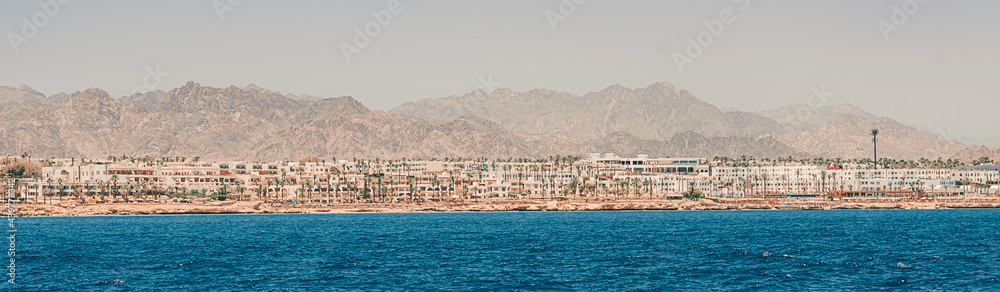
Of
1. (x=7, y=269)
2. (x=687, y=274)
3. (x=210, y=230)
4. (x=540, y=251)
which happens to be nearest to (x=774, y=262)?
(x=687, y=274)

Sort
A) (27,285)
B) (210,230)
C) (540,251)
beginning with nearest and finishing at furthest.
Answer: (27,285), (540,251), (210,230)

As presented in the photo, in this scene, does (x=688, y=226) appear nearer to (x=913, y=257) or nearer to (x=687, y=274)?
(x=913, y=257)

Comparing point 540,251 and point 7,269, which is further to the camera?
point 540,251

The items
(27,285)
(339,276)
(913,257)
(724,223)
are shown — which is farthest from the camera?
(724,223)

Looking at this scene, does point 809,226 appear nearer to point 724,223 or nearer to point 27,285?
point 724,223

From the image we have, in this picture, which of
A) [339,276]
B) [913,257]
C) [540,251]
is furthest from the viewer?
[540,251]

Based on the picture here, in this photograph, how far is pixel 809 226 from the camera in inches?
6019

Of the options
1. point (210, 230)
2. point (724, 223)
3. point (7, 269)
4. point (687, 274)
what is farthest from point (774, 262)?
point (210, 230)

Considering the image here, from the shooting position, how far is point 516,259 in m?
94.1

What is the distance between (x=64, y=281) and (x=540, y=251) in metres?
44.0

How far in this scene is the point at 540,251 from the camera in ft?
339

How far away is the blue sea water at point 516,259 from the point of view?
7588cm

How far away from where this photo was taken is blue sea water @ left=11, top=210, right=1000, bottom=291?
75.9m

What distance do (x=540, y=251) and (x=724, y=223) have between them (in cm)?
6843
